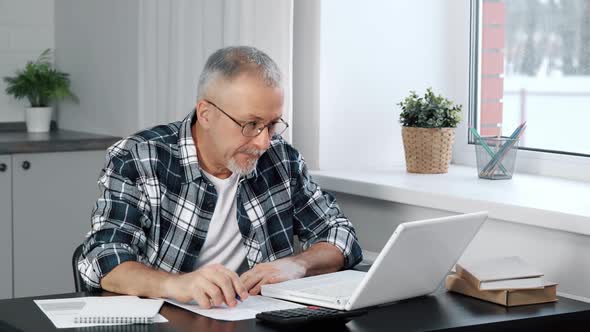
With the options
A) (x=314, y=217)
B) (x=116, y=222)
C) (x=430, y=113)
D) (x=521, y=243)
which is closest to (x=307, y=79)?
(x=430, y=113)

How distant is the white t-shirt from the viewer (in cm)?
249

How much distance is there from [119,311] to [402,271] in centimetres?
55

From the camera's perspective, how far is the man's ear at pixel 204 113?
239 cm

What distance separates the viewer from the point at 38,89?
163 inches

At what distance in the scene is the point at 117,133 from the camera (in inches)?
155

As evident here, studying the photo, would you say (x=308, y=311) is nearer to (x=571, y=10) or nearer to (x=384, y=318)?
(x=384, y=318)

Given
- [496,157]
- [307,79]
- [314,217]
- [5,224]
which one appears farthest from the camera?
[5,224]

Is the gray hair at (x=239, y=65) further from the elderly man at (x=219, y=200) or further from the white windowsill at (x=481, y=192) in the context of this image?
the white windowsill at (x=481, y=192)

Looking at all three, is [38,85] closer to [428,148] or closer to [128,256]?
[428,148]

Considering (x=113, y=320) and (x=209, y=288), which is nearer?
(x=113, y=320)

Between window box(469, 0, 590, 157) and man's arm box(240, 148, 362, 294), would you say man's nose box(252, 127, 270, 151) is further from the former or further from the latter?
window box(469, 0, 590, 157)

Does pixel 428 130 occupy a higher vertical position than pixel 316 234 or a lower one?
higher

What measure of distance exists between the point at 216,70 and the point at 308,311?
2.44 feet

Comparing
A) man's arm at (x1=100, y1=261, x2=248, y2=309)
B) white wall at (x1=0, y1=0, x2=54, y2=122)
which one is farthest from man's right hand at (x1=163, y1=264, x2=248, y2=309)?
white wall at (x1=0, y1=0, x2=54, y2=122)
